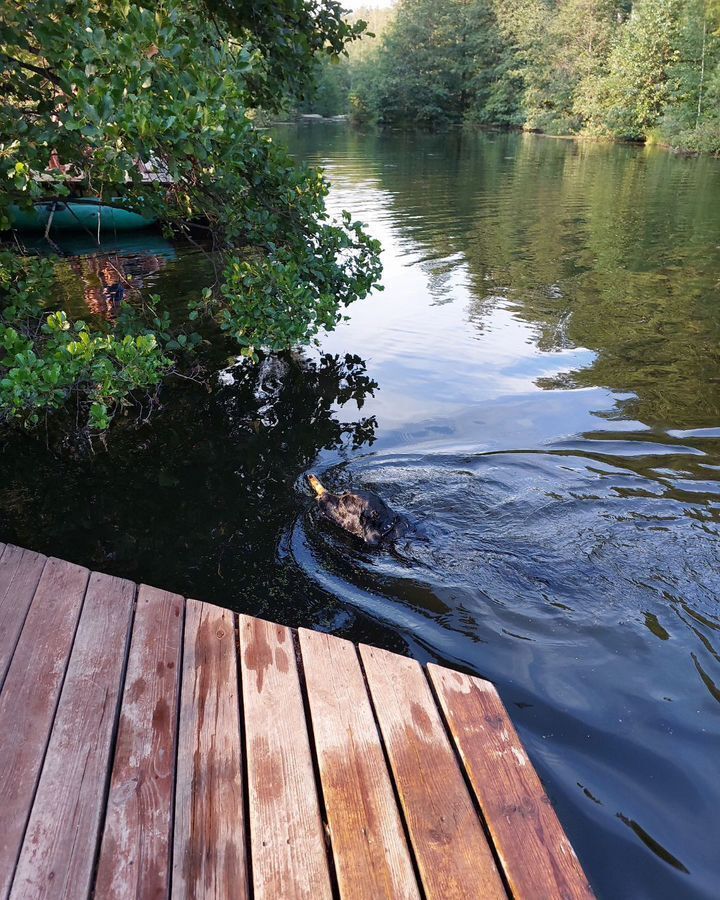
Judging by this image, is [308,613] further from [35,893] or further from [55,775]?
[35,893]

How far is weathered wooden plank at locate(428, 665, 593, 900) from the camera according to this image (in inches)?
90.5

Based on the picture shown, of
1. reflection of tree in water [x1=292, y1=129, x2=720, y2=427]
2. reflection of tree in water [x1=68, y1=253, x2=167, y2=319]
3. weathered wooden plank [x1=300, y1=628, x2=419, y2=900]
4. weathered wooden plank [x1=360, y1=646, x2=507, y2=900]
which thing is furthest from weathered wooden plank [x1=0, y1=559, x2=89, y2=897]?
reflection of tree in water [x1=68, y1=253, x2=167, y2=319]

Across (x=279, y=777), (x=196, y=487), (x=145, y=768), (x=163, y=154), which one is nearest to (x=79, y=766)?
(x=145, y=768)

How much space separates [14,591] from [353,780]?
7.36 ft

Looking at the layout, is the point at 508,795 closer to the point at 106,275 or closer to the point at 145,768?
the point at 145,768

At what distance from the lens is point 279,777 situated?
2643 millimetres

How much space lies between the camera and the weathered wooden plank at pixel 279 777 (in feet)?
7.54

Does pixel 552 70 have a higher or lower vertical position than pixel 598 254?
higher

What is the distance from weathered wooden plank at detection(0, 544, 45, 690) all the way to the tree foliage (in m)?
1.73

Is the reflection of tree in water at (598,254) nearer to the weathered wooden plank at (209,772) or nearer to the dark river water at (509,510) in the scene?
the dark river water at (509,510)

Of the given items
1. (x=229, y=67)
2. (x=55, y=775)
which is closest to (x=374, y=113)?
(x=229, y=67)

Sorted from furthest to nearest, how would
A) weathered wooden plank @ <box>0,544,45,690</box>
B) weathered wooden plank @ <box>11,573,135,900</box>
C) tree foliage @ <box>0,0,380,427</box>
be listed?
tree foliage @ <box>0,0,380,427</box> → weathered wooden plank @ <box>0,544,45,690</box> → weathered wooden plank @ <box>11,573,135,900</box>

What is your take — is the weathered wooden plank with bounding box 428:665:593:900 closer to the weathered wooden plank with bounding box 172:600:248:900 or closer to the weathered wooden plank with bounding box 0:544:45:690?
the weathered wooden plank with bounding box 172:600:248:900

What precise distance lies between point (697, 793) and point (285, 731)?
6.63ft
